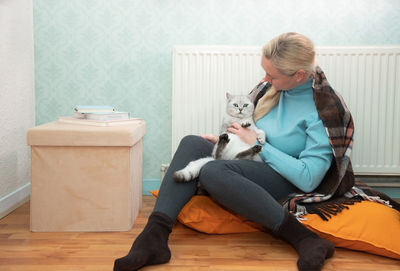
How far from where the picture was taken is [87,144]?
1.67 m

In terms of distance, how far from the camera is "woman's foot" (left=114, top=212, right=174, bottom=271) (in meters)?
1.24

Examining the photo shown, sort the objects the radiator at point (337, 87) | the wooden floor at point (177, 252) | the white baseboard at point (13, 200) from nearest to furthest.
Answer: the wooden floor at point (177, 252), the white baseboard at point (13, 200), the radiator at point (337, 87)

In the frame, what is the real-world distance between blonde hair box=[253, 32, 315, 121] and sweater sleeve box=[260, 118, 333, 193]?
229mm

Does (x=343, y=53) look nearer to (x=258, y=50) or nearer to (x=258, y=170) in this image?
(x=258, y=50)

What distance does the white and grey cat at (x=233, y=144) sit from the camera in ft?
5.02

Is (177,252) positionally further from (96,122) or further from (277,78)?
(277,78)

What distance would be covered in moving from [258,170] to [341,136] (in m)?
0.36

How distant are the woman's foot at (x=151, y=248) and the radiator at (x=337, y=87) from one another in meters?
0.90

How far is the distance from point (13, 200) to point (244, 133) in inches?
51.1

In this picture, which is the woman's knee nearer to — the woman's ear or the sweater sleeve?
the sweater sleeve

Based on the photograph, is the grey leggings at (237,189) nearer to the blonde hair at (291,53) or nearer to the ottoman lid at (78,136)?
the ottoman lid at (78,136)

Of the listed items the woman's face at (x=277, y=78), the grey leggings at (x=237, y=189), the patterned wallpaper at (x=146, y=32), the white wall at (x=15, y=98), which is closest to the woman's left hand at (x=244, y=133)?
the grey leggings at (x=237, y=189)

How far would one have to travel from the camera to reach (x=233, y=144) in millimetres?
1675

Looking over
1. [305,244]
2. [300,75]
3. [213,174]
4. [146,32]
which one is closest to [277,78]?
[300,75]
